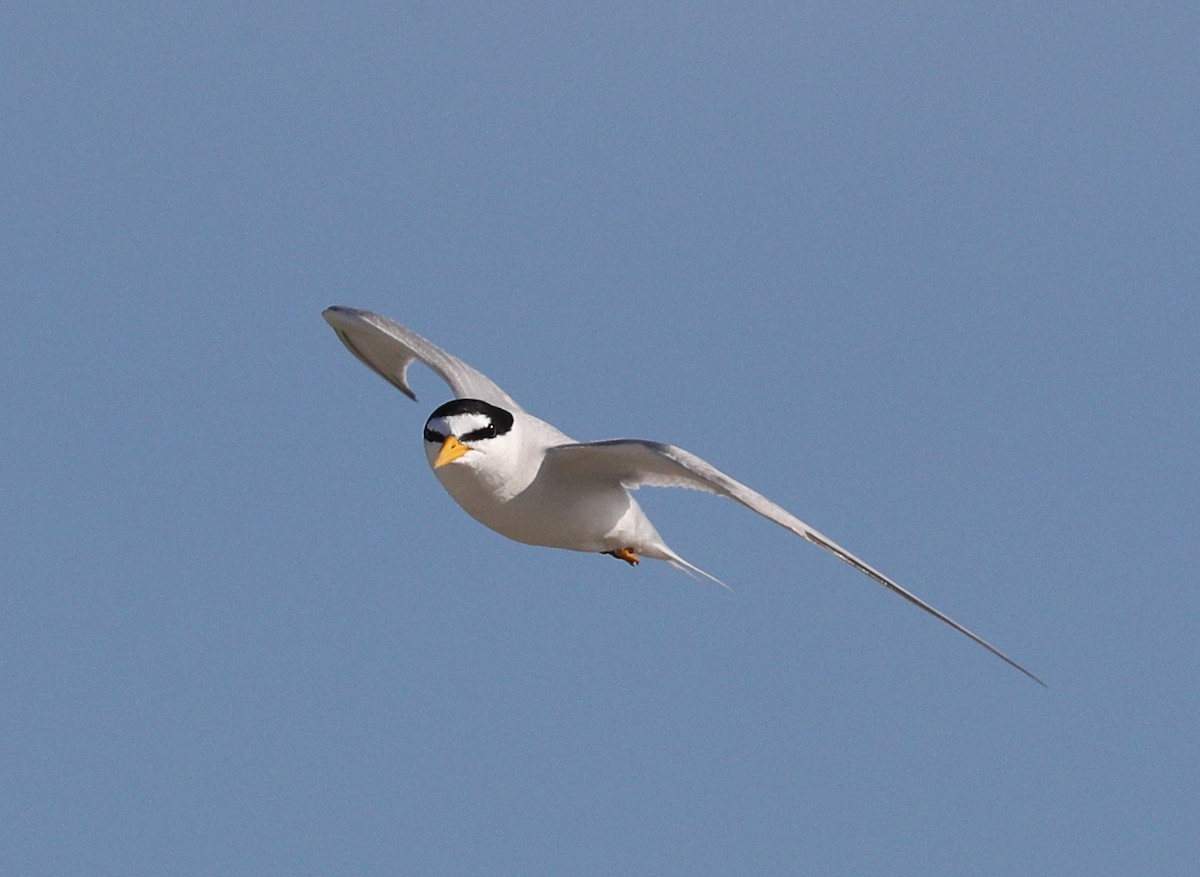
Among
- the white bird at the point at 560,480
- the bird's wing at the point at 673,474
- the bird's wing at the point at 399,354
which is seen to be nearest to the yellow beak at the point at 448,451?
the white bird at the point at 560,480

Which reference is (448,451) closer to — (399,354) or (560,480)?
(560,480)

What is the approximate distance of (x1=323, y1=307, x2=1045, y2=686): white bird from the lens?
29.8ft

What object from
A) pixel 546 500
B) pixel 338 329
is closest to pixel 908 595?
pixel 546 500

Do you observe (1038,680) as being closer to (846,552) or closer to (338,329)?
(846,552)

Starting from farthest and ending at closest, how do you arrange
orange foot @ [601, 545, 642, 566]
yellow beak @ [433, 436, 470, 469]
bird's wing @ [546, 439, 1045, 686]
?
orange foot @ [601, 545, 642, 566] < yellow beak @ [433, 436, 470, 469] < bird's wing @ [546, 439, 1045, 686]

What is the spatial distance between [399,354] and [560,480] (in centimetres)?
301

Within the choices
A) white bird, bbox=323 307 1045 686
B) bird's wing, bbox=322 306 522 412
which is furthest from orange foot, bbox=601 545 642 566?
bird's wing, bbox=322 306 522 412

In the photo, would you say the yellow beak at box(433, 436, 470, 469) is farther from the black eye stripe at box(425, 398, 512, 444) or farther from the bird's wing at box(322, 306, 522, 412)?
the bird's wing at box(322, 306, 522, 412)

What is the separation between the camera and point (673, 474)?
1033cm

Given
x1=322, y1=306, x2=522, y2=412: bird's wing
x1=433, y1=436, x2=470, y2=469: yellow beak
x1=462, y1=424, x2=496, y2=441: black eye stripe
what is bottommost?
x1=433, y1=436, x2=470, y2=469: yellow beak

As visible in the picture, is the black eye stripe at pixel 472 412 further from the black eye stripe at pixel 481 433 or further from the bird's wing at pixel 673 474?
the bird's wing at pixel 673 474

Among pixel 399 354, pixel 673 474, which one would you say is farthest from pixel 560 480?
pixel 399 354

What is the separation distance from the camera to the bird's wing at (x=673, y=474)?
8.80 m

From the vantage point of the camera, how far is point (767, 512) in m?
8.83
